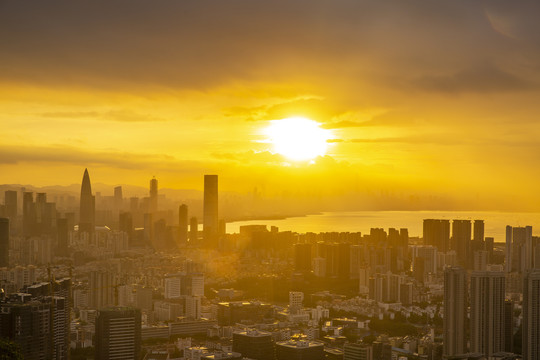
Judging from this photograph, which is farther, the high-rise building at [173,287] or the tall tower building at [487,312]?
the high-rise building at [173,287]

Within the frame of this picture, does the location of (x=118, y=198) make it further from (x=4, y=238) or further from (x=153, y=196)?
(x=4, y=238)

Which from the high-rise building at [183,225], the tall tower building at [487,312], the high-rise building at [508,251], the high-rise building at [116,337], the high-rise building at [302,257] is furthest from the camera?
the high-rise building at [183,225]

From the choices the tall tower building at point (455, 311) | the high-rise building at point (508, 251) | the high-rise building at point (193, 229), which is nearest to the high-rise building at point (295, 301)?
the tall tower building at point (455, 311)

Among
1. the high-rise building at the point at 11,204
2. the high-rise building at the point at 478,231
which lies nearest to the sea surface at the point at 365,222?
the high-rise building at the point at 478,231

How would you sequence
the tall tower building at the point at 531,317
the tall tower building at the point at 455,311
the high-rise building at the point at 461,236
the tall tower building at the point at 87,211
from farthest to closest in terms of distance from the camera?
the high-rise building at the point at 461,236, the tall tower building at the point at 87,211, the tall tower building at the point at 455,311, the tall tower building at the point at 531,317

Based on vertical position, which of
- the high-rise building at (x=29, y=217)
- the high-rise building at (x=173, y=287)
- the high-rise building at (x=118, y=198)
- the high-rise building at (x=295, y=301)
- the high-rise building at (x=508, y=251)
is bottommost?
the high-rise building at (x=295, y=301)

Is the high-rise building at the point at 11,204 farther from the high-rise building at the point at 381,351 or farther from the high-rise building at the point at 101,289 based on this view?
the high-rise building at the point at 381,351

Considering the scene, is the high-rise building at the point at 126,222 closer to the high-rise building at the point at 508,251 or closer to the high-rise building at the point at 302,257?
the high-rise building at the point at 302,257

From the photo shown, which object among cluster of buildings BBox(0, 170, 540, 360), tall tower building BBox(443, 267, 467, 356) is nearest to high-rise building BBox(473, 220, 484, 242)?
cluster of buildings BBox(0, 170, 540, 360)

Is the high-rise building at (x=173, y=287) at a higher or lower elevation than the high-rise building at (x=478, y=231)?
lower
